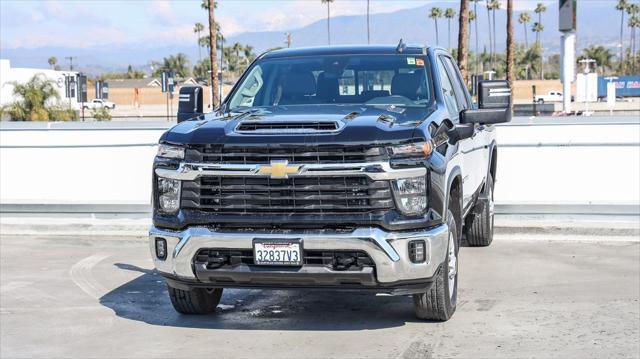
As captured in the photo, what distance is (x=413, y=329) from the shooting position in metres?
7.33

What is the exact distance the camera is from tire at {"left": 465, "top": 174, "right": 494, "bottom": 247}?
10.7 m

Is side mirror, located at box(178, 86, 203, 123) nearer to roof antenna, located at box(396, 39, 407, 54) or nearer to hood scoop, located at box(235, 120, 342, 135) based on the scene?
hood scoop, located at box(235, 120, 342, 135)

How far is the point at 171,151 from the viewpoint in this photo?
23.1 ft

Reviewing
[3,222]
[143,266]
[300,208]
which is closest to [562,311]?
[300,208]

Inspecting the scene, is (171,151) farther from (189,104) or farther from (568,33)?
(568,33)

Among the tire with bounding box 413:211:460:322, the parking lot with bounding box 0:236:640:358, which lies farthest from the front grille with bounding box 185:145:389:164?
the parking lot with bounding box 0:236:640:358

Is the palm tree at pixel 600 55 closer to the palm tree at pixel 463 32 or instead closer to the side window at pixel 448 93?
the palm tree at pixel 463 32

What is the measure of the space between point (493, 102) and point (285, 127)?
8.04 ft

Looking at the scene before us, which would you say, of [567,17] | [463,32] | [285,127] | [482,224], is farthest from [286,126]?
[463,32]

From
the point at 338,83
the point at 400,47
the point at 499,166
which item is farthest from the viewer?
the point at 499,166

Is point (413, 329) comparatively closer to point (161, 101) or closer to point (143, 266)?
point (143, 266)

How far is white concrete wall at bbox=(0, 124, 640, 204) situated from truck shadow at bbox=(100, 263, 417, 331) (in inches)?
167

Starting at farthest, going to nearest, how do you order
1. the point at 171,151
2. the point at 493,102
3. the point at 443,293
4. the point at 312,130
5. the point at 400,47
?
1. the point at 493,102
2. the point at 400,47
3. the point at 443,293
4. the point at 171,151
5. the point at 312,130

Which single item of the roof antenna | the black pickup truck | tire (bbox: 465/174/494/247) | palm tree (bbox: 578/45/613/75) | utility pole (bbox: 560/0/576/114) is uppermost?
palm tree (bbox: 578/45/613/75)
